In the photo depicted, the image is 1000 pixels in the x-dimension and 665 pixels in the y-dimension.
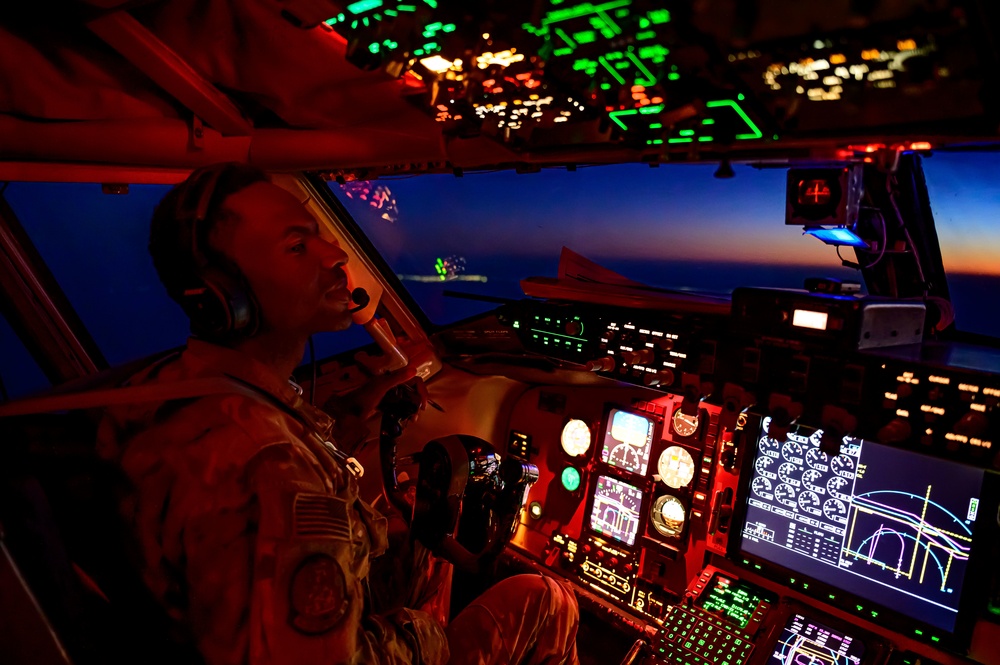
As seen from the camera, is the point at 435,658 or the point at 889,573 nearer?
the point at 435,658

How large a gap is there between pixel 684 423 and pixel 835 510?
0.56m

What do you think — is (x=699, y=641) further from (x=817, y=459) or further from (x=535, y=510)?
(x=535, y=510)

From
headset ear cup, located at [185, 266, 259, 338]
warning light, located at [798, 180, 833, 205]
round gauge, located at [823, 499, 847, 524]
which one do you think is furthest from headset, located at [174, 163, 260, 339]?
round gauge, located at [823, 499, 847, 524]

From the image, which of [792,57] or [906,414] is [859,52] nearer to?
[792,57]

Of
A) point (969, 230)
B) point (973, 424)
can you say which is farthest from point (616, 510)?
point (969, 230)

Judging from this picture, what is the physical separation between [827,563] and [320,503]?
58.6 inches

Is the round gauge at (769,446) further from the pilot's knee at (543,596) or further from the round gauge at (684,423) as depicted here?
the pilot's knee at (543,596)

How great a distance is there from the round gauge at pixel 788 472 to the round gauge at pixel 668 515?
0.40m

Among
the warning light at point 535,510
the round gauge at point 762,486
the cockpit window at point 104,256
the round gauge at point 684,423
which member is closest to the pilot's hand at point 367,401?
the warning light at point 535,510

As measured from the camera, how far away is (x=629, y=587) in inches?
88.7

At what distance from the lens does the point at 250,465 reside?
107cm

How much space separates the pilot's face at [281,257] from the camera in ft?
4.13

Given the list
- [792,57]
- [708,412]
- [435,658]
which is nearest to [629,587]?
[708,412]

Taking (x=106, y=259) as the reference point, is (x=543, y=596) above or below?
below
